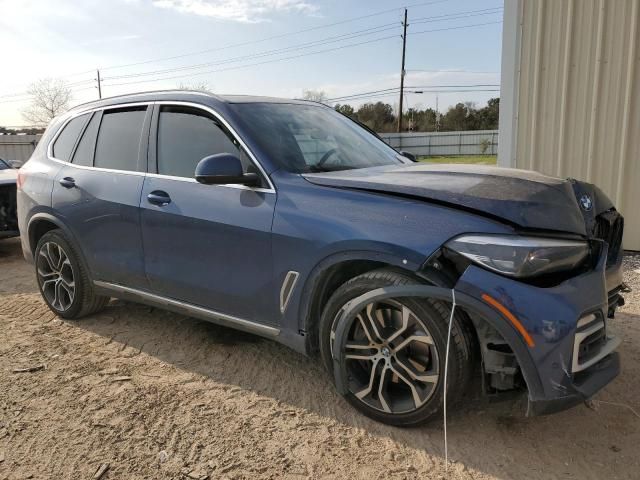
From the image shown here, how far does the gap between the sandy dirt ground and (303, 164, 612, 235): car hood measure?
3.58ft

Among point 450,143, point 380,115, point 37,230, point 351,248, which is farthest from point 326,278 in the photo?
point 380,115

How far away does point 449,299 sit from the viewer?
242 centimetres

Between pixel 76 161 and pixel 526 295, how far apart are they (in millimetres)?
3638

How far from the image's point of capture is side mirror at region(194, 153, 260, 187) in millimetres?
3021

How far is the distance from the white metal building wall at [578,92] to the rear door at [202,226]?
4.93m

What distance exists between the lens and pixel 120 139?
4062mm

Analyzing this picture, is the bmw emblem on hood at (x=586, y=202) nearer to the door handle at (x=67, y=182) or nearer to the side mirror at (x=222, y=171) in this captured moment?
the side mirror at (x=222, y=171)

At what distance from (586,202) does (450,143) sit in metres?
40.8

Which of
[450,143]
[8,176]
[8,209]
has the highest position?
[450,143]

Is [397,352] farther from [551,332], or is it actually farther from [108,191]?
[108,191]

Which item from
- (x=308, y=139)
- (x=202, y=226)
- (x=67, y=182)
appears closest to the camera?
(x=202, y=226)

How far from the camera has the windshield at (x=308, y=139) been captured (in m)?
3.25

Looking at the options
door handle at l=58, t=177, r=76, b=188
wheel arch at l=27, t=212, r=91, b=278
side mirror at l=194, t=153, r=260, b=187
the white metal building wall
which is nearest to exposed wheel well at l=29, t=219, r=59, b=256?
wheel arch at l=27, t=212, r=91, b=278

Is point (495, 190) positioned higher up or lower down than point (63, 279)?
higher up
